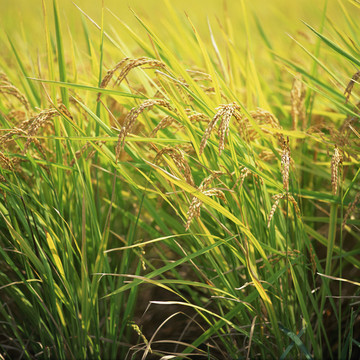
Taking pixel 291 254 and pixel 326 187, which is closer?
pixel 291 254

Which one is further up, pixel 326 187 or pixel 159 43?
pixel 159 43

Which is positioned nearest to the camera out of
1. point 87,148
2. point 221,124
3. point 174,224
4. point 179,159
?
point 221,124

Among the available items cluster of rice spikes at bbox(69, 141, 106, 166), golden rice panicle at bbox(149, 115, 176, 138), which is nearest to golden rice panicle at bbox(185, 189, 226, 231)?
golden rice panicle at bbox(149, 115, 176, 138)

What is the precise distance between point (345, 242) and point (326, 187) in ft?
0.69

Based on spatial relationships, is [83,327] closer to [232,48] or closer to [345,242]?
[345,242]

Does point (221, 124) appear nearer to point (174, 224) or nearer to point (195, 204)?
point (195, 204)

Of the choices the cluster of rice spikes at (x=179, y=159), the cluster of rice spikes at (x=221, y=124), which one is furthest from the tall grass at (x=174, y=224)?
the cluster of rice spikes at (x=221, y=124)

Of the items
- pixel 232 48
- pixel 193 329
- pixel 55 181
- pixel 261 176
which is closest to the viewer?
pixel 261 176

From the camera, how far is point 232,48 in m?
1.62

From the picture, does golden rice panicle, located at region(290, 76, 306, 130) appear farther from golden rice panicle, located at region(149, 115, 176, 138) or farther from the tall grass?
golden rice panicle, located at region(149, 115, 176, 138)

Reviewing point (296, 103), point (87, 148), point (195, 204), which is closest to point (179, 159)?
point (195, 204)

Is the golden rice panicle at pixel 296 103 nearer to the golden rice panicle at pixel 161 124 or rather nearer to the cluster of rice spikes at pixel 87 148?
the golden rice panicle at pixel 161 124

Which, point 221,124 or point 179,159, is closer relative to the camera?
point 221,124

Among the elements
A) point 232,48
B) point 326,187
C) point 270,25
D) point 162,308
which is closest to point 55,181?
point 162,308
